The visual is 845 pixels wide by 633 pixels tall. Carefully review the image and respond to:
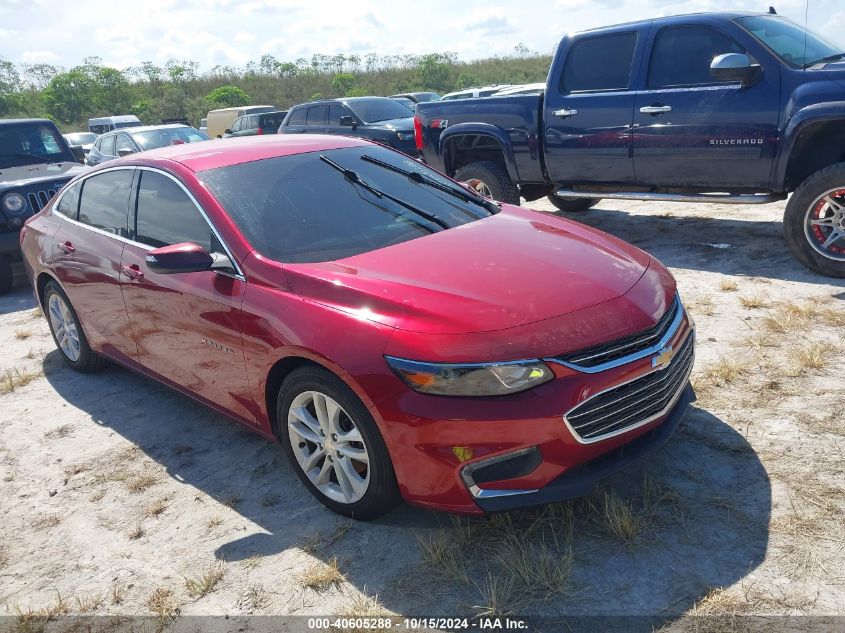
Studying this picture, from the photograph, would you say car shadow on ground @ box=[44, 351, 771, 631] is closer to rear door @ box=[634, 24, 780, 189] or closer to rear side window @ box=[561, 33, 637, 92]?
rear door @ box=[634, 24, 780, 189]

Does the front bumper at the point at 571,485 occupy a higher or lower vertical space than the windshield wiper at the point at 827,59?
lower

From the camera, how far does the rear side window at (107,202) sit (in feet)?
14.9

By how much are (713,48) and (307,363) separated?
5.17 metres

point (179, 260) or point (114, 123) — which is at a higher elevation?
point (114, 123)

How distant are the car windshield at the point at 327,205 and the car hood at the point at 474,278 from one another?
0.59 ft

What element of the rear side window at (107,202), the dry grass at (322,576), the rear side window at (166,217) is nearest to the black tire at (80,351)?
the rear side window at (107,202)

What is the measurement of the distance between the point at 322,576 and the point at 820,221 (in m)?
4.92

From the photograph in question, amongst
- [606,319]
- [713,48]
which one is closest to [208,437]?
[606,319]

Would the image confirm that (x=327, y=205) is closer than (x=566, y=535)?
No

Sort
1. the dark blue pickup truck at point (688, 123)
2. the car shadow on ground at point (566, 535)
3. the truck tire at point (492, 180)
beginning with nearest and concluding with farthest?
1. the car shadow on ground at point (566, 535)
2. the dark blue pickup truck at point (688, 123)
3. the truck tire at point (492, 180)

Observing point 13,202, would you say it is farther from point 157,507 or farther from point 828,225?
point 828,225

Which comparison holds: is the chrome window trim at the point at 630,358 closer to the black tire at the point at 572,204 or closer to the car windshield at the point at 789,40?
the car windshield at the point at 789,40

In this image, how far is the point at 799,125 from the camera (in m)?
5.80

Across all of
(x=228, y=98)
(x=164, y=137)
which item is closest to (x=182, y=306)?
(x=164, y=137)
